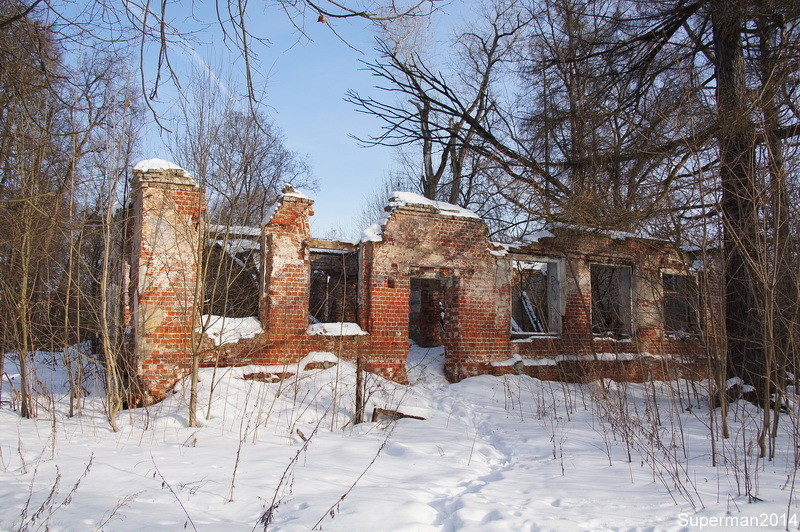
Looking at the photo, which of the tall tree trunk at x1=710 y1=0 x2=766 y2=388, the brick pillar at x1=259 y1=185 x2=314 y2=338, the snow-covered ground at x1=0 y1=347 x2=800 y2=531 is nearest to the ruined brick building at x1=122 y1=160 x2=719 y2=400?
the brick pillar at x1=259 y1=185 x2=314 y2=338

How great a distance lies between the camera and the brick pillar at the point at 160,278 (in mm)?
8000

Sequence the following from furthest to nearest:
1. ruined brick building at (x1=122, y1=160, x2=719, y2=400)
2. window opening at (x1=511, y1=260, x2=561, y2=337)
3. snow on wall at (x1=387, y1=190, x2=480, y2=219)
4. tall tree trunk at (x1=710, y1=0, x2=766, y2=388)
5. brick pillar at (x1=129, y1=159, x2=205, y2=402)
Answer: window opening at (x1=511, y1=260, x2=561, y2=337) → snow on wall at (x1=387, y1=190, x2=480, y2=219) → ruined brick building at (x1=122, y1=160, x2=719, y2=400) → brick pillar at (x1=129, y1=159, x2=205, y2=402) → tall tree trunk at (x1=710, y1=0, x2=766, y2=388)

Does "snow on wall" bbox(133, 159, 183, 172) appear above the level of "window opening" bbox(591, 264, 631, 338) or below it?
above

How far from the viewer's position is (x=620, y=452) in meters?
5.71

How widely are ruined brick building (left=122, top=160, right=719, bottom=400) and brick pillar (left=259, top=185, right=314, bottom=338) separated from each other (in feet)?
0.06

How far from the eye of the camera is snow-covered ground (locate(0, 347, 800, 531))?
3.44 metres

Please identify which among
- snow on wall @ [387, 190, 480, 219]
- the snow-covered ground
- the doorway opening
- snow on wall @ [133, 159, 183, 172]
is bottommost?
the snow-covered ground

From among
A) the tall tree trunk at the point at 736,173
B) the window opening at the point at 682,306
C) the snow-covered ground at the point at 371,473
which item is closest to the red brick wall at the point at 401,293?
the window opening at the point at 682,306

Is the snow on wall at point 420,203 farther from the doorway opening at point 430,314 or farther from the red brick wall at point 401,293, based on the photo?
the doorway opening at point 430,314

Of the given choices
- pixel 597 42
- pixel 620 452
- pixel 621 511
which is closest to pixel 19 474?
pixel 621 511

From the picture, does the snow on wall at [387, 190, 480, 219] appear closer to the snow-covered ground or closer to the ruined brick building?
the ruined brick building

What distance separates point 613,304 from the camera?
12.2 meters

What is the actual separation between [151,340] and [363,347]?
3.41 meters

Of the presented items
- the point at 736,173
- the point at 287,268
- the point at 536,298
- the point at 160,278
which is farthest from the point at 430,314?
the point at 736,173
